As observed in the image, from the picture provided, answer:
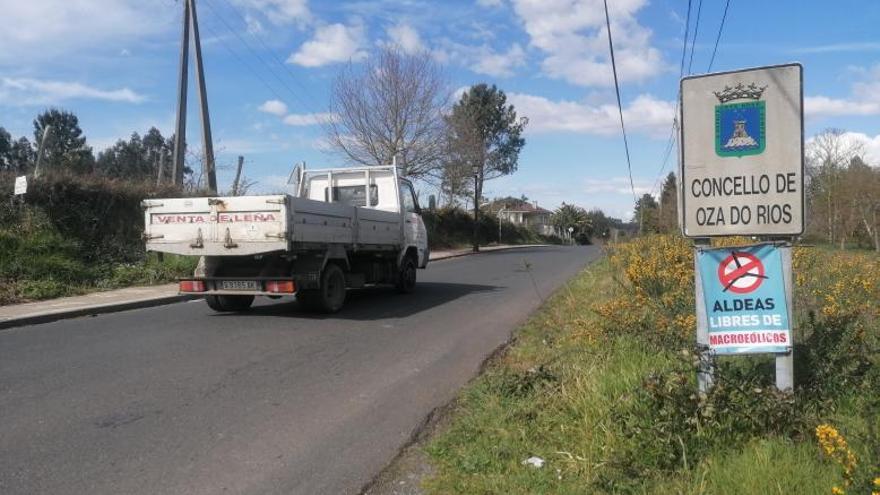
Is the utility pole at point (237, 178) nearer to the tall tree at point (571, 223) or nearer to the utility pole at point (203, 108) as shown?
the utility pole at point (203, 108)

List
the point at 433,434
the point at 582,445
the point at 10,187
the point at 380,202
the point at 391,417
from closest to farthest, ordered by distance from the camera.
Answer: the point at 582,445 → the point at 433,434 → the point at 391,417 → the point at 380,202 → the point at 10,187

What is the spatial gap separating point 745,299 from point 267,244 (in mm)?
7441

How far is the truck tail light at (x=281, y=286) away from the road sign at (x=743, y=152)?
24.0ft

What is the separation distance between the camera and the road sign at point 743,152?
442cm

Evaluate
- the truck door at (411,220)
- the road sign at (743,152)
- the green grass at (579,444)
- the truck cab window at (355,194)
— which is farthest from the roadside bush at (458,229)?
the road sign at (743,152)

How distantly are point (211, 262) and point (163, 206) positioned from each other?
1136 mm

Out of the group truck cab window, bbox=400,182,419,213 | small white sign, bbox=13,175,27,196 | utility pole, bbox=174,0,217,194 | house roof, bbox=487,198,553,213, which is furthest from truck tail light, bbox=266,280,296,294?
house roof, bbox=487,198,553,213

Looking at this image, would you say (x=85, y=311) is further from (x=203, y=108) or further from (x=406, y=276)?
(x=203, y=108)

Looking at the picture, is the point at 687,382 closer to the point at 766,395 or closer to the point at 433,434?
the point at 766,395

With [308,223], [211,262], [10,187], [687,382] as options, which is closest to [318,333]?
[308,223]

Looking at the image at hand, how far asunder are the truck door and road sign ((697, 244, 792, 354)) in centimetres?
1062

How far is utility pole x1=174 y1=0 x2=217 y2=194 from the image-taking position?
23672 millimetres

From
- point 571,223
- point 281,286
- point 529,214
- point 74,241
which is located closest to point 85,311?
point 281,286

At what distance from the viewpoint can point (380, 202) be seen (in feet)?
48.7
